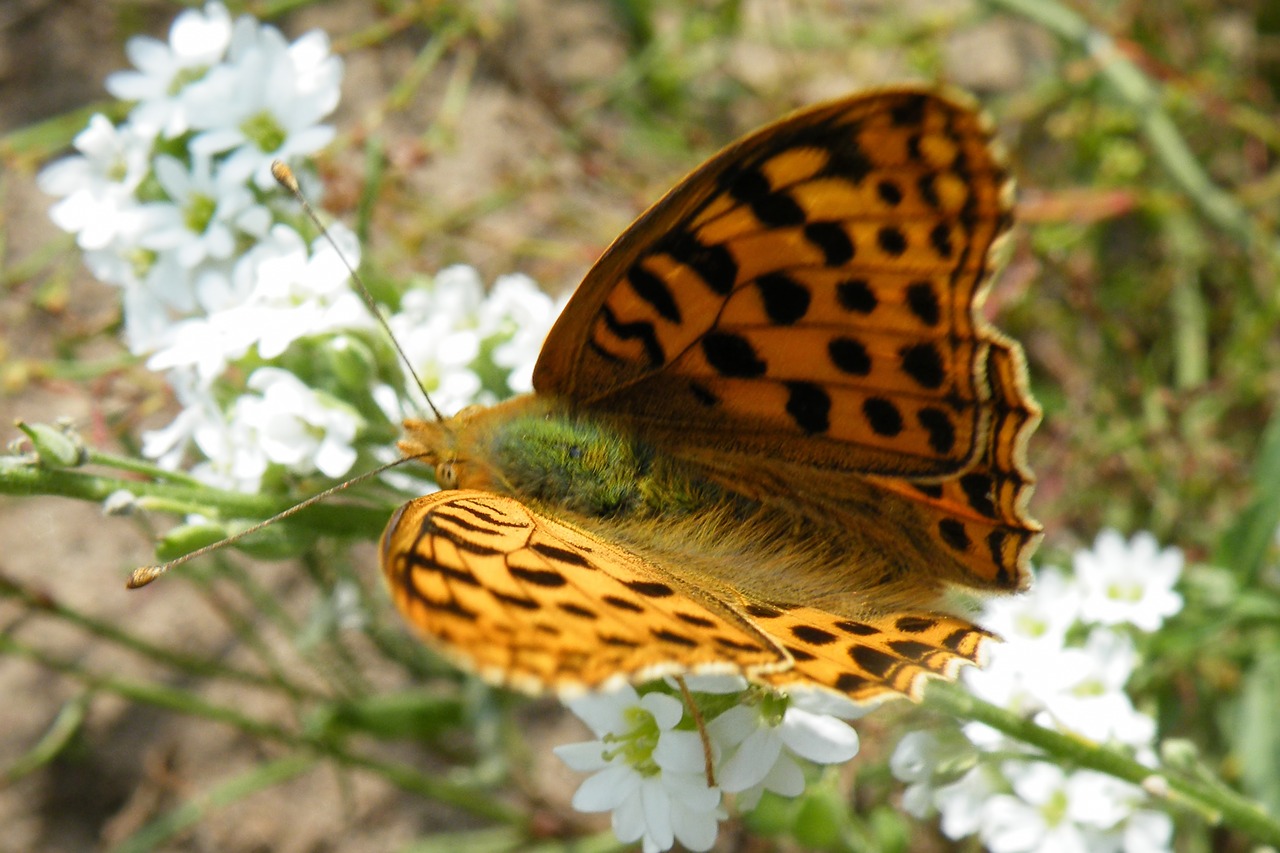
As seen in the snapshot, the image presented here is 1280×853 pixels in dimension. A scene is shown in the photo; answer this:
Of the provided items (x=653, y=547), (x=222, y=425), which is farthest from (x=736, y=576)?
(x=222, y=425)

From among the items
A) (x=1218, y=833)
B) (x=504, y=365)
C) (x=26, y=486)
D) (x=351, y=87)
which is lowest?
(x=1218, y=833)

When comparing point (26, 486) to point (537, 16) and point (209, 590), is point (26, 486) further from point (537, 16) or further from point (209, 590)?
point (537, 16)

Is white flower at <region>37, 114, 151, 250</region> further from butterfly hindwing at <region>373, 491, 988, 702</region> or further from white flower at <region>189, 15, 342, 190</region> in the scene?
butterfly hindwing at <region>373, 491, 988, 702</region>

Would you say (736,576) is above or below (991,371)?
below

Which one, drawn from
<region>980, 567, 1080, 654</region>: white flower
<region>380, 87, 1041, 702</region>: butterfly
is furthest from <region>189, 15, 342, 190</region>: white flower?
<region>980, 567, 1080, 654</region>: white flower

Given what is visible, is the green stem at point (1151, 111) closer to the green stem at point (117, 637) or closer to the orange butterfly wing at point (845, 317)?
the orange butterfly wing at point (845, 317)

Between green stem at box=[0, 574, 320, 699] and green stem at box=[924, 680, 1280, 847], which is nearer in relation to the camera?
green stem at box=[924, 680, 1280, 847]
